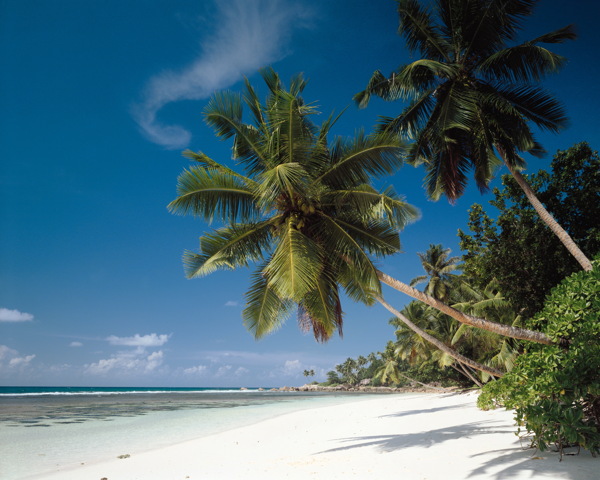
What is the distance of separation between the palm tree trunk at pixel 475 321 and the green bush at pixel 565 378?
0.59 feet

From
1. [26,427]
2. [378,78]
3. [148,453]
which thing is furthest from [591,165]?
[26,427]

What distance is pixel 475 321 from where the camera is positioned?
6.73m

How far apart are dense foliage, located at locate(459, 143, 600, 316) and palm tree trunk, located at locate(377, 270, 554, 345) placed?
4.37m

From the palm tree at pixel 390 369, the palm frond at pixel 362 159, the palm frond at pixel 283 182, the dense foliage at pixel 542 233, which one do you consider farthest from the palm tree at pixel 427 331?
the palm frond at pixel 283 182

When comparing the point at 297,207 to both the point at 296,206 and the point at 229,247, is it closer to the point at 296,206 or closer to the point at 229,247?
the point at 296,206

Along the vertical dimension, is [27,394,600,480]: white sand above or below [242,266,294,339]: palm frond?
below

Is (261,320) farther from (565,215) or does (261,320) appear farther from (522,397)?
(565,215)

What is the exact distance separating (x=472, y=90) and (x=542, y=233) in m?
4.26

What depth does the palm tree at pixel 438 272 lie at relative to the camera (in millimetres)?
29422

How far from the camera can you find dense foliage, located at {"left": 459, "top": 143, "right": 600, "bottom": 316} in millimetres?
10133

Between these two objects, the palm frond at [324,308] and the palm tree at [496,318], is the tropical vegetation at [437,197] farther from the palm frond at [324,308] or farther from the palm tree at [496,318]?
the palm tree at [496,318]

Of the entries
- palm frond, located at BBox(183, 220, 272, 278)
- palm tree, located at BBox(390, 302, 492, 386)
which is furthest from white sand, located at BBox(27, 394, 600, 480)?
palm tree, located at BBox(390, 302, 492, 386)

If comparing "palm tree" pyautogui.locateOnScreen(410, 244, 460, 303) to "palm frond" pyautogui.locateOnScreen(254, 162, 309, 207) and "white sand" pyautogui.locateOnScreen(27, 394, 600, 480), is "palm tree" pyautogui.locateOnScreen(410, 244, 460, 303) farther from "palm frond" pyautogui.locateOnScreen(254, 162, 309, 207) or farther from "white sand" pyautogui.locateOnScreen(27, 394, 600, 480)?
"palm frond" pyautogui.locateOnScreen(254, 162, 309, 207)

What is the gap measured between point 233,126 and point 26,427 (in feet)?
52.4
